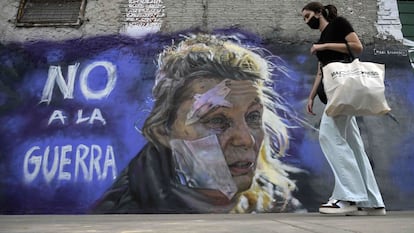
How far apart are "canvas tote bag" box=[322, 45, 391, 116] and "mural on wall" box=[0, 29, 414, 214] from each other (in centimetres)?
142

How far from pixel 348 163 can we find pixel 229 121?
5.32 feet

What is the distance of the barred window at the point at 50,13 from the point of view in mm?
5777

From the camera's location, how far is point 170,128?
521cm

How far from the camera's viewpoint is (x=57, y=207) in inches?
198

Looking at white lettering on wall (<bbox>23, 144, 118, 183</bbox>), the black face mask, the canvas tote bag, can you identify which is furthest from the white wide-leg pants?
white lettering on wall (<bbox>23, 144, 118, 183</bbox>)

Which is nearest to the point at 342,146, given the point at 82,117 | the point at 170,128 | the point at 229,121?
the point at 229,121

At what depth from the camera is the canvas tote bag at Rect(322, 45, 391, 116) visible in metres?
3.76

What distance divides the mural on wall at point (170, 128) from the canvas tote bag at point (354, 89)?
56.0 inches

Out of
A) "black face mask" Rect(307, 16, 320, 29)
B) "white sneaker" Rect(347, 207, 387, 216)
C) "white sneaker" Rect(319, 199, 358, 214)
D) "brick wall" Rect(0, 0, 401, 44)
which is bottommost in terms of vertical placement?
"white sneaker" Rect(347, 207, 387, 216)

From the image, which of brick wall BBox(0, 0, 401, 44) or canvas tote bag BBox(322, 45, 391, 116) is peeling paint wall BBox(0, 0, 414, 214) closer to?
brick wall BBox(0, 0, 401, 44)

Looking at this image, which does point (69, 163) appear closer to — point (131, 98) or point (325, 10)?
point (131, 98)

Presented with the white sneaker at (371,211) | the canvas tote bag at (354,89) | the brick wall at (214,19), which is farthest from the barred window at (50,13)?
the white sneaker at (371,211)

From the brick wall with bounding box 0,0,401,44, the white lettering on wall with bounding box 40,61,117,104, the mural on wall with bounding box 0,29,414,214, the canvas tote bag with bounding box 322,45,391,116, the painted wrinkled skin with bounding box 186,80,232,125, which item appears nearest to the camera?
the canvas tote bag with bounding box 322,45,391,116

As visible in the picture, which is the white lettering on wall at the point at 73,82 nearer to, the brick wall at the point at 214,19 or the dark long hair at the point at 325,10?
the brick wall at the point at 214,19
